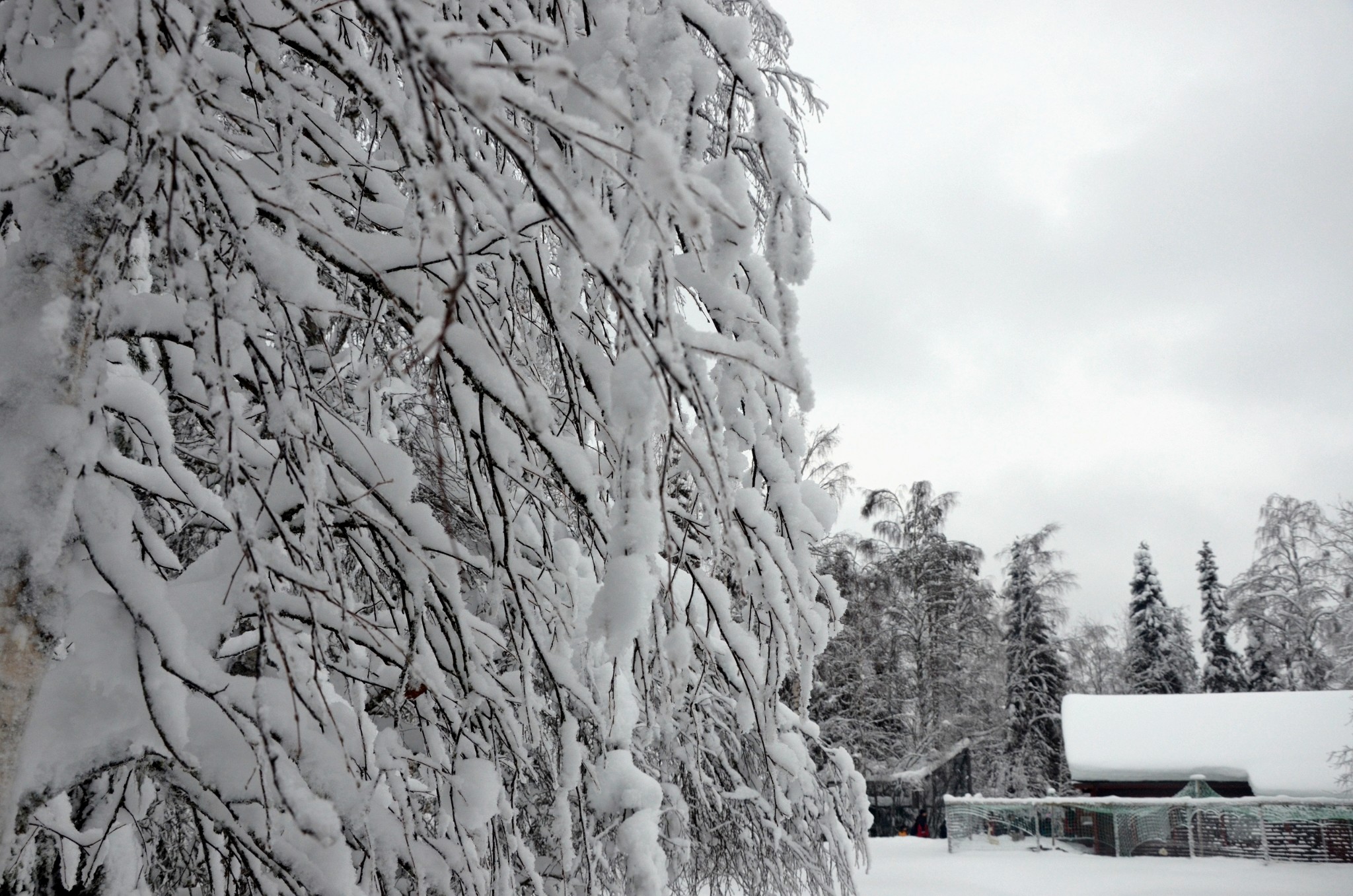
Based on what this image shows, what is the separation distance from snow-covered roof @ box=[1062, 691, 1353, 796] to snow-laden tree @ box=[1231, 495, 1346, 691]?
1366mm

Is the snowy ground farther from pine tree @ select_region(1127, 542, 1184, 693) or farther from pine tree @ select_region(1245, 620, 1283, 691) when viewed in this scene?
pine tree @ select_region(1127, 542, 1184, 693)

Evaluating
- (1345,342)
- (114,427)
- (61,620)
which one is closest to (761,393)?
(61,620)

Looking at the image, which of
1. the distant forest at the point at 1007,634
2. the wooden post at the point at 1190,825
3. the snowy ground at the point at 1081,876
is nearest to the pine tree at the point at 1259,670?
the distant forest at the point at 1007,634

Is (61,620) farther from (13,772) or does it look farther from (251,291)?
(251,291)

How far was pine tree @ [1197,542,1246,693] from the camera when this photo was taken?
29.1m

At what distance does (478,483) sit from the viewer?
1452 mm

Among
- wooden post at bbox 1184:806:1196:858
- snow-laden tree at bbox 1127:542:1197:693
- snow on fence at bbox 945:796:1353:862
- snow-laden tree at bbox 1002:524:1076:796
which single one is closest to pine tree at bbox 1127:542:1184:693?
snow-laden tree at bbox 1127:542:1197:693

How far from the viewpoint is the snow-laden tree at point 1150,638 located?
30.5 meters

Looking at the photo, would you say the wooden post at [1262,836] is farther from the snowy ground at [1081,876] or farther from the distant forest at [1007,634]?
the distant forest at [1007,634]

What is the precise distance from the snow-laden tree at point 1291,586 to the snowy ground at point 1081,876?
739cm

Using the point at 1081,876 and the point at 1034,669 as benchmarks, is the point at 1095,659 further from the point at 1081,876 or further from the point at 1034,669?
the point at 1081,876

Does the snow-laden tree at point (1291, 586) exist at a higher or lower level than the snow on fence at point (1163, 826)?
higher

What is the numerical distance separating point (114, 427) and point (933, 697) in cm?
2389

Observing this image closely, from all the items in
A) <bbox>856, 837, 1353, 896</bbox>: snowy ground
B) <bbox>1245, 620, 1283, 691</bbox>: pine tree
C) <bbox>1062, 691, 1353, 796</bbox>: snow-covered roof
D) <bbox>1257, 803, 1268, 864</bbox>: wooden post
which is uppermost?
<bbox>1245, 620, 1283, 691</bbox>: pine tree
